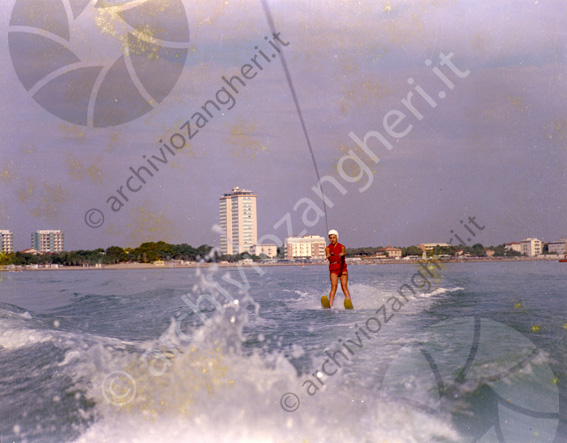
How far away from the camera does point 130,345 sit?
6641 mm

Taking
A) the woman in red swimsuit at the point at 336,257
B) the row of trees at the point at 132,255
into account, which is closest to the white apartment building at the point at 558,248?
the row of trees at the point at 132,255

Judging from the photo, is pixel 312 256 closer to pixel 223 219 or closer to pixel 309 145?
pixel 223 219

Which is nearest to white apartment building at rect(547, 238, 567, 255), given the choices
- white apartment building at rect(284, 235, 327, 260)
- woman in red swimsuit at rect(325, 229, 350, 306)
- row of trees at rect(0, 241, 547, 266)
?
row of trees at rect(0, 241, 547, 266)

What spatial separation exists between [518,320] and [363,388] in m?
5.04

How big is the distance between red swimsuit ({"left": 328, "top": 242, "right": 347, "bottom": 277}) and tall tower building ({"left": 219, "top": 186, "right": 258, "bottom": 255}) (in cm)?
849

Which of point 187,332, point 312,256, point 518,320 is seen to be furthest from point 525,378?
point 312,256

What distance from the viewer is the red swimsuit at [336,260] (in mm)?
10281

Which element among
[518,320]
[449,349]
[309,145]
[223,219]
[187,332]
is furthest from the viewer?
[223,219]

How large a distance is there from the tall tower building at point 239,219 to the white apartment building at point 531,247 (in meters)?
50.9

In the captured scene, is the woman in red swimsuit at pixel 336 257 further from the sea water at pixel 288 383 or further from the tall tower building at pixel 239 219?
the tall tower building at pixel 239 219

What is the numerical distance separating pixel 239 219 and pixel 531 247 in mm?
54548

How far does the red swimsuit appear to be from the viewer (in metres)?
10.3

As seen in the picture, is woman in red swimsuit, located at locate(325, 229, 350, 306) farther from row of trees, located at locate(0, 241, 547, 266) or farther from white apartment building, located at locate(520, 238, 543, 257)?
white apartment building, located at locate(520, 238, 543, 257)

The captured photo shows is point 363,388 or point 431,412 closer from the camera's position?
point 431,412
